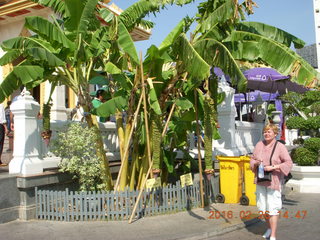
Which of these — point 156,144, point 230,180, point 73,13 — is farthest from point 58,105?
point 230,180

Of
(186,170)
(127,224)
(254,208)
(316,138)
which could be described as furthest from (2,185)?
(316,138)

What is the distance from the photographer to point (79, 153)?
22.7ft

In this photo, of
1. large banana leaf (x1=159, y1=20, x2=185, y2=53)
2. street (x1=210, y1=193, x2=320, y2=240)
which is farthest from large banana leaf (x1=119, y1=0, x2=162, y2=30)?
street (x1=210, y1=193, x2=320, y2=240)

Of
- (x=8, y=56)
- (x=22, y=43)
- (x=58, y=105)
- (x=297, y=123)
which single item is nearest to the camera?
(x=22, y=43)

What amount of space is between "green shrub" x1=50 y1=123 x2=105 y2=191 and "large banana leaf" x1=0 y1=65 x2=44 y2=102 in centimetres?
119

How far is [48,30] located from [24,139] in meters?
2.09

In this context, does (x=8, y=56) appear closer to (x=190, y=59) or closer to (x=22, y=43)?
(x=22, y=43)

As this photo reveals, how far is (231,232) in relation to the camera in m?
5.95

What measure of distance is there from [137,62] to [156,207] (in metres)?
2.81

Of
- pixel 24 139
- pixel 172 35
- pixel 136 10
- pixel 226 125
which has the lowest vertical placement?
pixel 24 139

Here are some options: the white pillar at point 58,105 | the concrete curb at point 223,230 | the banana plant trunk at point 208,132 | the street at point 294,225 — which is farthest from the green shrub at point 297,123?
the white pillar at point 58,105

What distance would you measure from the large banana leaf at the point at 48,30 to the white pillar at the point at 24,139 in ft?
4.12

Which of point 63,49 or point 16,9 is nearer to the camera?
point 63,49

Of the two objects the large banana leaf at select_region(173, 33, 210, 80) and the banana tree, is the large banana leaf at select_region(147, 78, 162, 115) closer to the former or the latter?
the large banana leaf at select_region(173, 33, 210, 80)
